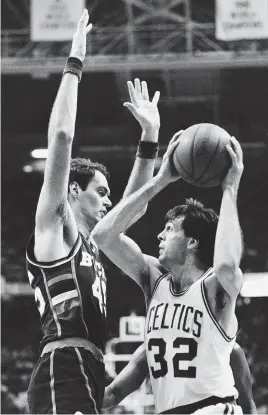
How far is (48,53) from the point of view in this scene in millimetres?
13367

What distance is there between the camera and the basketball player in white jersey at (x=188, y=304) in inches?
157

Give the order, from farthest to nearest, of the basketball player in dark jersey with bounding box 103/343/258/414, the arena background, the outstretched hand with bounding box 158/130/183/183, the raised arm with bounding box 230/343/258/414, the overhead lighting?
the overhead lighting < the arena background < the raised arm with bounding box 230/343/258/414 < the basketball player in dark jersey with bounding box 103/343/258/414 < the outstretched hand with bounding box 158/130/183/183

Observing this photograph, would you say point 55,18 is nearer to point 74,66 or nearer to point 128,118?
point 128,118

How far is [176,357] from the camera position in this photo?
4078 mm

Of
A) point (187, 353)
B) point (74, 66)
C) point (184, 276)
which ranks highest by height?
point (74, 66)

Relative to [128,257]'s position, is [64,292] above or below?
below

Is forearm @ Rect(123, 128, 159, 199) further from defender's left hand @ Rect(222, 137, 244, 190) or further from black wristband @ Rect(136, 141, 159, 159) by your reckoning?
defender's left hand @ Rect(222, 137, 244, 190)

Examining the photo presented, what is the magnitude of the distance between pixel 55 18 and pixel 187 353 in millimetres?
8861

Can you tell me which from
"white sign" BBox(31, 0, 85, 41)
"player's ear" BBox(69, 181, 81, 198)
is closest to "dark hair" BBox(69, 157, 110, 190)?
"player's ear" BBox(69, 181, 81, 198)

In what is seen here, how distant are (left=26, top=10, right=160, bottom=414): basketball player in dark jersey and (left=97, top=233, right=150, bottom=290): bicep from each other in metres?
0.14

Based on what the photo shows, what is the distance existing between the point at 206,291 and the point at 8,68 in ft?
31.6

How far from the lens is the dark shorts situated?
3.88 meters

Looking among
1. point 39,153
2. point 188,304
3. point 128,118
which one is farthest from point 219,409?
point 39,153

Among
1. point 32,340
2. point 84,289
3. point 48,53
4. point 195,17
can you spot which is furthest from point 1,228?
point 84,289
